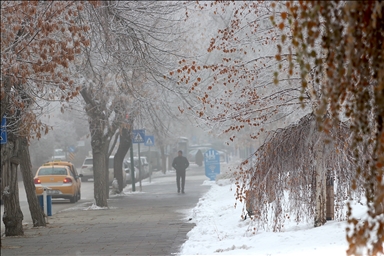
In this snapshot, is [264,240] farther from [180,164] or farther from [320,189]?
[180,164]

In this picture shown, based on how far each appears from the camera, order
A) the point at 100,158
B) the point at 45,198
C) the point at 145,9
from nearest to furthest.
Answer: the point at 145,9 → the point at 45,198 → the point at 100,158

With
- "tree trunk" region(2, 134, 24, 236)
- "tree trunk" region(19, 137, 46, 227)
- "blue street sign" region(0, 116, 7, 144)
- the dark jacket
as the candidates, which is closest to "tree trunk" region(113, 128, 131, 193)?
the dark jacket

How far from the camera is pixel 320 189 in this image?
12.5m

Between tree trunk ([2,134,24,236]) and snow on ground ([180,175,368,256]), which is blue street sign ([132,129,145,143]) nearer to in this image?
snow on ground ([180,175,368,256])

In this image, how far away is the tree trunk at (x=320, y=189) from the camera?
12.4 meters

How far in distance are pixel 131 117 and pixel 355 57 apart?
23.0 meters

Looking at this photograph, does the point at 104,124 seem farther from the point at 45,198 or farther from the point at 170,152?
the point at 170,152

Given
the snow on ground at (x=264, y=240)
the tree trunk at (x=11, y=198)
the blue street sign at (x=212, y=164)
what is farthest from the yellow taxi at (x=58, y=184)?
the blue street sign at (x=212, y=164)

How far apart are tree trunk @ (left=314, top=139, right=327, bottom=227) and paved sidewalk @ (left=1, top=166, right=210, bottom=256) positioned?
7.99 feet

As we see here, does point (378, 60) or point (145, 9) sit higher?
point (145, 9)

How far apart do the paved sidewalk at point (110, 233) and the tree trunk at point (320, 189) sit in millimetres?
2434

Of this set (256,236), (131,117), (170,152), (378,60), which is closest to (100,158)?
(131,117)

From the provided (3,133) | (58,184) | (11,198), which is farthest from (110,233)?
(58,184)

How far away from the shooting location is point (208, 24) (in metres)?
36.8
